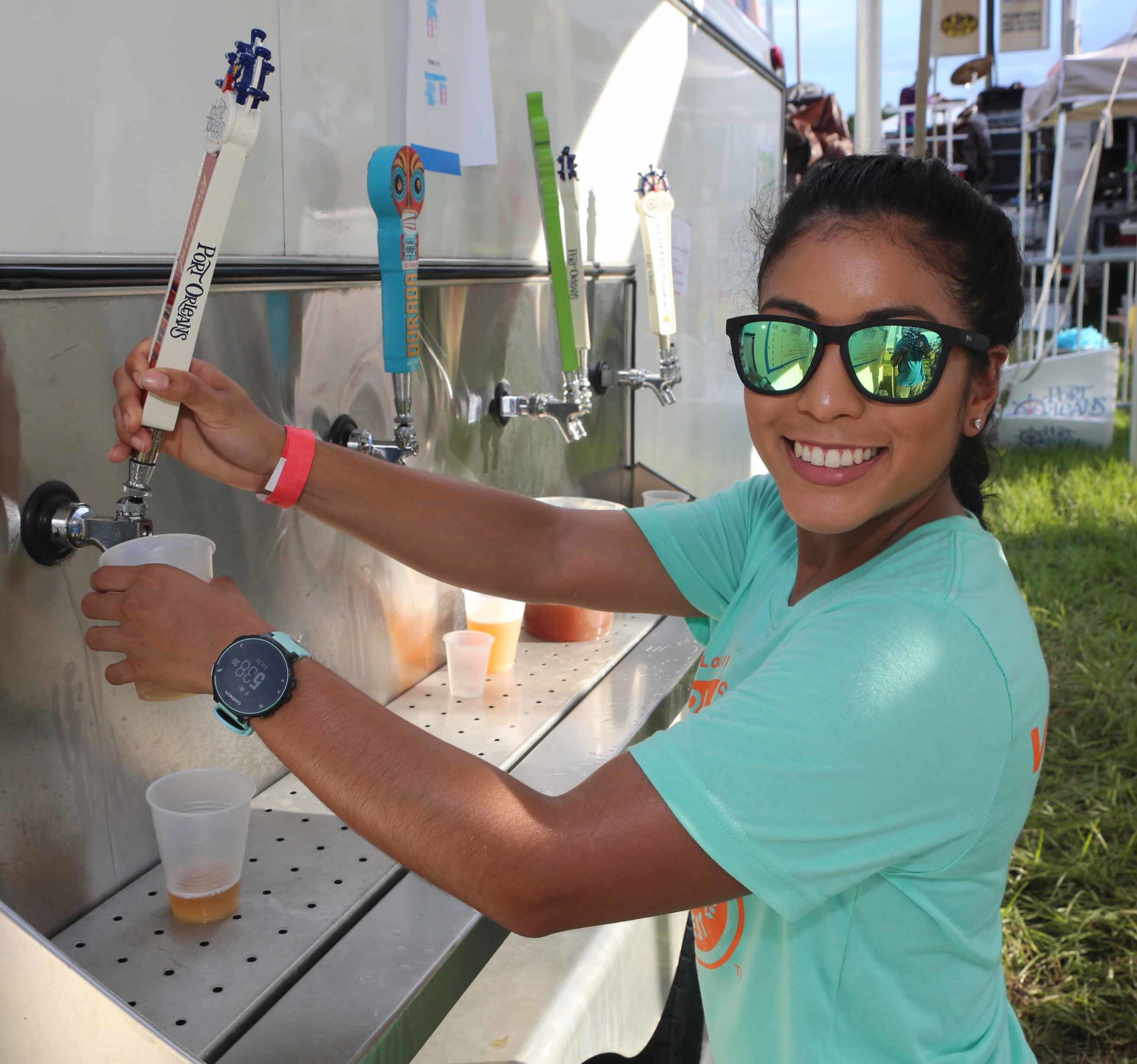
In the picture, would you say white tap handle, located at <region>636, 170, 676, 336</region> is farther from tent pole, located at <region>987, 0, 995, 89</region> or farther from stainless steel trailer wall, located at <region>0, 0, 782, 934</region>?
tent pole, located at <region>987, 0, 995, 89</region>

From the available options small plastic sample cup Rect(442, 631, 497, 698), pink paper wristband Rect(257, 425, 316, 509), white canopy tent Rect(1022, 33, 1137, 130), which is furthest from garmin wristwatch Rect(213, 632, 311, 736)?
white canopy tent Rect(1022, 33, 1137, 130)

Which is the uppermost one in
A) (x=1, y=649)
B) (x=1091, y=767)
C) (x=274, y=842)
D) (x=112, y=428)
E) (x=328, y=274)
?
(x=328, y=274)

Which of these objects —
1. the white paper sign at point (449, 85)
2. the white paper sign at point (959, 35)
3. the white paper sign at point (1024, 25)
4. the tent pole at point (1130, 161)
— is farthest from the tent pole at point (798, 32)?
the tent pole at point (1130, 161)

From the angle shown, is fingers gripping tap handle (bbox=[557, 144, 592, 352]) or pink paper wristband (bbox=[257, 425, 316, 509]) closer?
pink paper wristband (bbox=[257, 425, 316, 509])

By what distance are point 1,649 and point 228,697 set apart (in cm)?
29

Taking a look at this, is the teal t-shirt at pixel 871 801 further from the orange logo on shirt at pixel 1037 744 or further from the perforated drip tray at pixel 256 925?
the perforated drip tray at pixel 256 925

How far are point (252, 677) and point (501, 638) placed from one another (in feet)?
2.93

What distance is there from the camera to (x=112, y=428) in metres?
1.10

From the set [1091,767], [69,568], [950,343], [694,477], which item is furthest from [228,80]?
[1091,767]

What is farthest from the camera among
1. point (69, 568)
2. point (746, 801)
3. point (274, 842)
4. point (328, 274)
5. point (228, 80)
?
point (328, 274)

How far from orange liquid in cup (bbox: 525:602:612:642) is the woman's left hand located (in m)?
1.00

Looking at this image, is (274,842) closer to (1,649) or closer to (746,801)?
(1,649)

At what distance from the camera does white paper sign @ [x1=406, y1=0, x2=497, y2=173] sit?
1.56m

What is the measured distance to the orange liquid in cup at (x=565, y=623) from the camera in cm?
191
